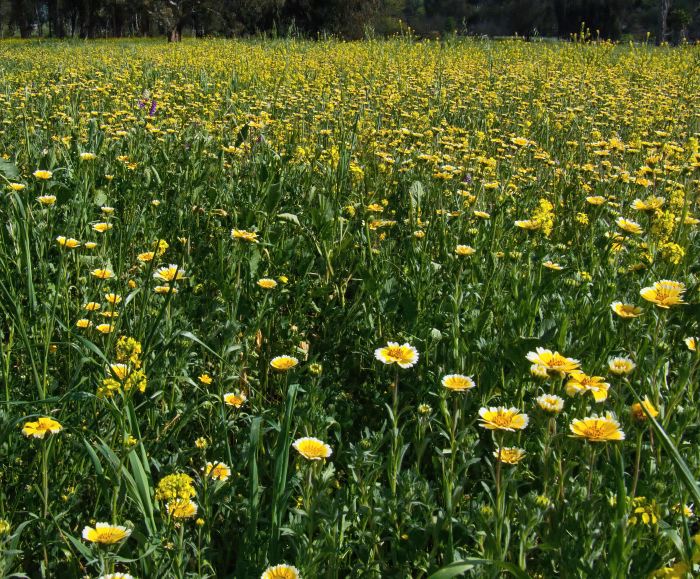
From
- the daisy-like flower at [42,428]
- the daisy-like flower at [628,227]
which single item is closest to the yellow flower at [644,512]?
the daisy-like flower at [42,428]

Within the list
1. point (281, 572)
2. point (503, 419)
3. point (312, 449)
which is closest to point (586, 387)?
point (503, 419)

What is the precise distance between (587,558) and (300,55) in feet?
36.6

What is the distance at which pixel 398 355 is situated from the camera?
1.88 m

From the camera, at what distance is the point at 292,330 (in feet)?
8.24

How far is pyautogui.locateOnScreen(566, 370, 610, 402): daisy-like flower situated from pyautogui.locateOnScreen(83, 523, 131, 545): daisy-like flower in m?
1.00

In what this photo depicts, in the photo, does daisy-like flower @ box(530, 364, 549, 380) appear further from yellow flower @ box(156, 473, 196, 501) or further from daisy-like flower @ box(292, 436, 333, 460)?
yellow flower @ box(156, 473, 196, 501)

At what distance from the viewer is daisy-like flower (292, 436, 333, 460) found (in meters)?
1.49

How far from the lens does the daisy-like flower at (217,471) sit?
5.30 ft

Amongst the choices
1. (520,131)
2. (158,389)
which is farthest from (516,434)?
(520,131)

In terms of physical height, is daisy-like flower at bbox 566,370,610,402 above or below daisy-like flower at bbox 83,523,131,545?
above

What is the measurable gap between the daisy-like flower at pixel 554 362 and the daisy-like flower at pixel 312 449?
1.80 feet

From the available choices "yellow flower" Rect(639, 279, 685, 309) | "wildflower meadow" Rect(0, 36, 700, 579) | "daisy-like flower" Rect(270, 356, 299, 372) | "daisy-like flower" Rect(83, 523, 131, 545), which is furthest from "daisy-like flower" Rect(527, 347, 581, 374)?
"daisy-like flower" Rect(83, 523, 131, 545)

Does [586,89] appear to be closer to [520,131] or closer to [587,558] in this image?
[520,131]

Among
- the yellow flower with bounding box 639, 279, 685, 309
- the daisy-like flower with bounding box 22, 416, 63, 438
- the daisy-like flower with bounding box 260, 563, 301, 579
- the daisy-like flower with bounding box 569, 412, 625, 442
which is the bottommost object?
the daisy-like flower with bounding box 260, 563, 301, 579
